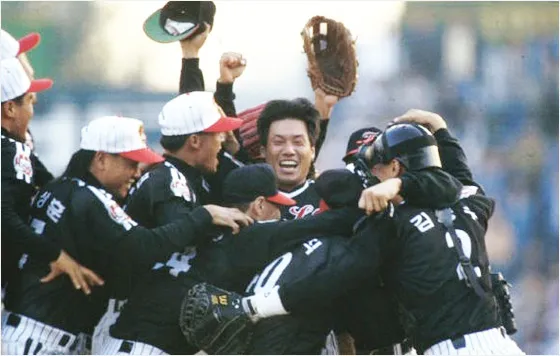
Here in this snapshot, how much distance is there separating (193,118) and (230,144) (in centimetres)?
51

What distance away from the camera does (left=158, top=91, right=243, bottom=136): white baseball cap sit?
600 centimetres

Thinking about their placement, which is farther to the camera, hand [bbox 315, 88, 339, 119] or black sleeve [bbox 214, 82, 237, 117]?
hand [bbox 315, 88, 339, 119]

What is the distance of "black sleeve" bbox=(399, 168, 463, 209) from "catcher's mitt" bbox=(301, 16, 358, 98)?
1.66 metres

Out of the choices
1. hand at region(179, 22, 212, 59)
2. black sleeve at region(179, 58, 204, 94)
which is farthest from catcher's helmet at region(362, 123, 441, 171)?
hand at region(179, 22, 212, 59)

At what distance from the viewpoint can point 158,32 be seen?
22.3ft

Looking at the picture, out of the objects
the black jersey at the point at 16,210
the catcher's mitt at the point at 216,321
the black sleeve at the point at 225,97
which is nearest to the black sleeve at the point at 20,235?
the black jersey at the point at 16,210

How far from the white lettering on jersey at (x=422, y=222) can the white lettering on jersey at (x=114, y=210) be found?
1.22m

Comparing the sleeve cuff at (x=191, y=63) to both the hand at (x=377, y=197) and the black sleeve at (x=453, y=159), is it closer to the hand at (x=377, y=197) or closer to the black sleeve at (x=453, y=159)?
the black sleeve at (x=453, y=159)

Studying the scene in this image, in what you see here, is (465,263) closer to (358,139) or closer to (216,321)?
(216,321)

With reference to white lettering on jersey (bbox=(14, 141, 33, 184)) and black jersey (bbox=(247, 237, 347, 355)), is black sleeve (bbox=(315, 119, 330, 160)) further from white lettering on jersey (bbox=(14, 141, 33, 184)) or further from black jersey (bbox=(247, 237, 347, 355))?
white lettering on jersey (bbox=(14, 141, 33, 184))

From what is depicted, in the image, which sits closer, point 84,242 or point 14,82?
point 84,242

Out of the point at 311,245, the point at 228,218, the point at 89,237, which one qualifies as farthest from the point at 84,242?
the point at 311,245

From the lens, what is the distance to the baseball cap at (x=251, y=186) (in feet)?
18.4

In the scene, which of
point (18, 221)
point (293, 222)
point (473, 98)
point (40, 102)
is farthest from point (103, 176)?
point (473, 98)
